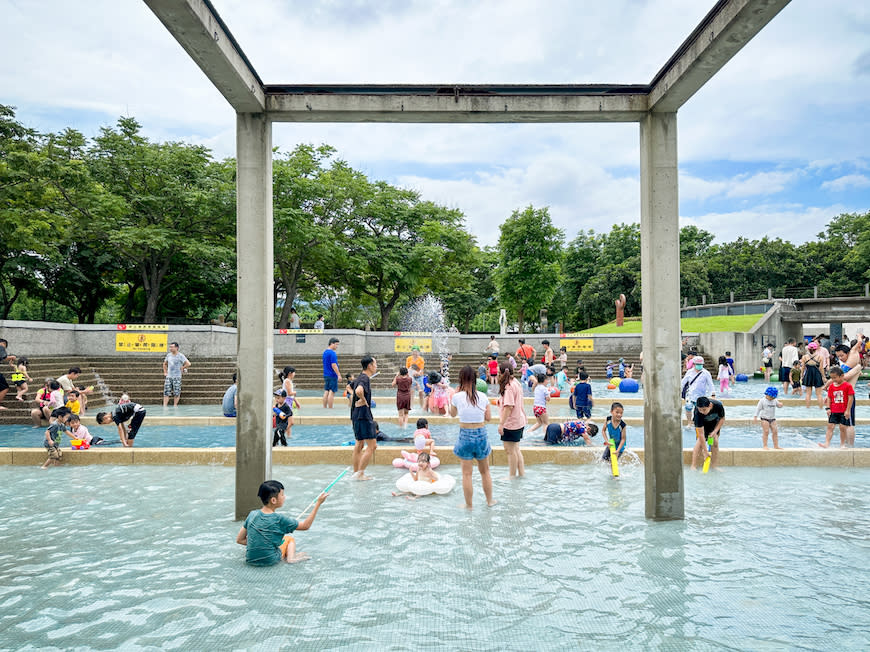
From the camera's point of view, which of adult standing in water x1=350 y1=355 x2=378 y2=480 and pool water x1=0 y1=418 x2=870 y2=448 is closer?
adult standing in water x1=350 y1=355 x2=378 y2=480

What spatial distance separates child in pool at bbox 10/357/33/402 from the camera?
14702 mm

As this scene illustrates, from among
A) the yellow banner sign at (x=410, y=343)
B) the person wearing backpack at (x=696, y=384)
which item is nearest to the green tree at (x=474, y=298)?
the yellow banner sign at (x=410, y=343)

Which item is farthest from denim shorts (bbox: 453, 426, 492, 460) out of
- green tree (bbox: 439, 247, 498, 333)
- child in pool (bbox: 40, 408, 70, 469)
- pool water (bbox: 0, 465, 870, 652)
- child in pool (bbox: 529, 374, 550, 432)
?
green tree (bbox: 439, 247, 498, 333)

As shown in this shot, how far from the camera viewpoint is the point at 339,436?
12.6 metres

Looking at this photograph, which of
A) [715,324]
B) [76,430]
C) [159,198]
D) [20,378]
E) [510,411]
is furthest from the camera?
[715,324]

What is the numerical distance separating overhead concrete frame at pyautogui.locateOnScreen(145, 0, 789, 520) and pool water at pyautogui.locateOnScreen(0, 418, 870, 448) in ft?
17.1

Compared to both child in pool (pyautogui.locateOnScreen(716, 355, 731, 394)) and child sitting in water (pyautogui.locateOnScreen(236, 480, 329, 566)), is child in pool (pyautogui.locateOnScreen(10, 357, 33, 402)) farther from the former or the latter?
child in pool (pyautogui.locateOnScreen(716, 355, 731, 394))

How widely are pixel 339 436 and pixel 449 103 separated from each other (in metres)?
8.43

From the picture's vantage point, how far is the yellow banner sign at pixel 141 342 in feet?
74.3

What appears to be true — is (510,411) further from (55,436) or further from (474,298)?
(474,298)

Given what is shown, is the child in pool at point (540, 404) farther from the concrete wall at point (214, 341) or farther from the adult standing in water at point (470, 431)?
the concrete wall at point (214, 341)

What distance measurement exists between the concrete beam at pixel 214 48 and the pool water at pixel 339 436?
7345 mm

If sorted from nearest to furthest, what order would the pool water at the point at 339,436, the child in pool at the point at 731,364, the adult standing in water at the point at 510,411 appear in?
the adult standing in water at the point at 510,411 → the pool water at the point at 339,436 → the child in pool at the point at 731,364

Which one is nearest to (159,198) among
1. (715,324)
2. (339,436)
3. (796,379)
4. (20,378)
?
(20,378)
